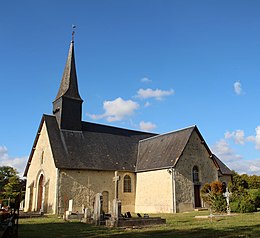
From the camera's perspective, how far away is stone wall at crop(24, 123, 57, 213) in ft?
81.5

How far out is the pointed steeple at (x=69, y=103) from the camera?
2808 cm

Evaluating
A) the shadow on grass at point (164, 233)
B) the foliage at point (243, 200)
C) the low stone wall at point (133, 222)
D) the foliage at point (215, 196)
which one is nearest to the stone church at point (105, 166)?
the foliage at point (215, 196)

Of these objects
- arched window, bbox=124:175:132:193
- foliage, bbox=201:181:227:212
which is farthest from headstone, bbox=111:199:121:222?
arched window, bbox=124:175:132:193

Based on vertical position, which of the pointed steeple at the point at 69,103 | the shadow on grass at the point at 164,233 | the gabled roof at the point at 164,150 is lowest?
the shadow on grass at the point at 164,233

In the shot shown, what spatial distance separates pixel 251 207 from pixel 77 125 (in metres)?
16.6

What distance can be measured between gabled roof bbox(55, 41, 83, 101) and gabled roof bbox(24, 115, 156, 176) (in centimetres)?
275

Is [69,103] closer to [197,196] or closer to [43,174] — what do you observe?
[43,174]

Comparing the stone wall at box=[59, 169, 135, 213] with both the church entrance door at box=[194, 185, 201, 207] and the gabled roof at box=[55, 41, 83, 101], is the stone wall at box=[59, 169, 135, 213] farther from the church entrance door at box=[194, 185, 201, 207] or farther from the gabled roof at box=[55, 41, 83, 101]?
the gabled roof at box=[55, 41, 83, 101]

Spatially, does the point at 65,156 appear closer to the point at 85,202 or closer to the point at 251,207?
the point at 85,202

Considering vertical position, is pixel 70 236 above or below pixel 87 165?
below

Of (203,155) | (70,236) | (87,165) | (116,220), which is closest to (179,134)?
(203,155)

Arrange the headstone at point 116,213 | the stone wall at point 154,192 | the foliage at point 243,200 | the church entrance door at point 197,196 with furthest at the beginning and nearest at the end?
the church entrance door at point 197,196, the stone wall at point 154,192, the foliage at point 243,200, the headstone at point 116,213

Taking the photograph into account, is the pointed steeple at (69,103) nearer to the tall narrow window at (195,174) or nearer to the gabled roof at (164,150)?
the gabled roof at (164,150)

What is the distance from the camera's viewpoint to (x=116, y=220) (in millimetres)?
13953
